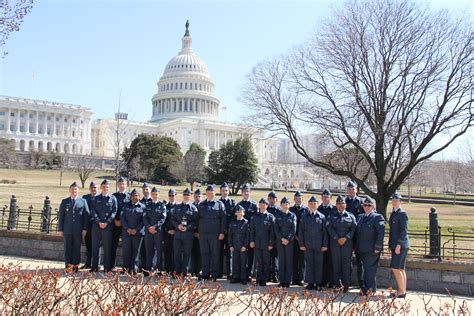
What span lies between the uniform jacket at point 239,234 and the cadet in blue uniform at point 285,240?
0.65 metres

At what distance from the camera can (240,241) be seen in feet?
31.3

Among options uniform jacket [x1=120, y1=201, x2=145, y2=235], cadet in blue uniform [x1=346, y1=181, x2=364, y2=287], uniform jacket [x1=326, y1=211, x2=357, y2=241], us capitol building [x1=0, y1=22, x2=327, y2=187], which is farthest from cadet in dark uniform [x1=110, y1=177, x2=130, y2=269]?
us capitol building [x1=0, y1=22, x2=327, y2=187]

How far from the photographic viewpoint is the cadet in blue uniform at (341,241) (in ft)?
29.1

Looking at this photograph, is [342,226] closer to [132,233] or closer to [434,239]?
[434,239]

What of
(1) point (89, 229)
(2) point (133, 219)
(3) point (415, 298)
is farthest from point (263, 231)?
(1) point (89, 229)

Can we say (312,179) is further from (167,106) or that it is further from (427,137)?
(427,137)

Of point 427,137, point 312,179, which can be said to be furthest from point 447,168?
point 427,137

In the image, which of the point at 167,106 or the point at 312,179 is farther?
the point at 167,106

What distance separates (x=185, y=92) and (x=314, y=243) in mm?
116823

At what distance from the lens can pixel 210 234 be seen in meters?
9.83

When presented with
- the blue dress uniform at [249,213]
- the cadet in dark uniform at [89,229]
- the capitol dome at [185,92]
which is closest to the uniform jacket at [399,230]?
the blue dress uniform at [249,213]

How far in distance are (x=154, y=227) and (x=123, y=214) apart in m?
0.81

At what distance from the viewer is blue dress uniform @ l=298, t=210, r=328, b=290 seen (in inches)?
355

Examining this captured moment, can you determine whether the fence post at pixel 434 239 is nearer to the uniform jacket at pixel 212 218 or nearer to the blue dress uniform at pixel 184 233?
the uniform jacket at pixel 212 218
